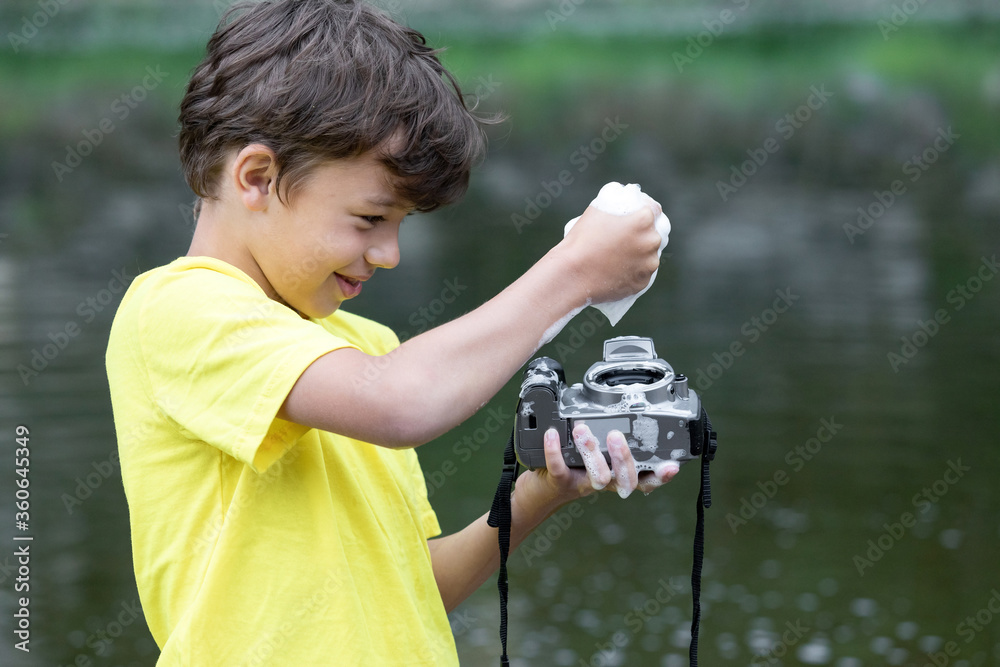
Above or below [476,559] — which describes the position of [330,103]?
above

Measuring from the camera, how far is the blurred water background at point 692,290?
4.70 meters

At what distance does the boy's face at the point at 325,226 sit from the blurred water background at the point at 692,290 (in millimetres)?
494

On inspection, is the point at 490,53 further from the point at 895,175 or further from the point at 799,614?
the point at 799,614

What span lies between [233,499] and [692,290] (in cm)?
901

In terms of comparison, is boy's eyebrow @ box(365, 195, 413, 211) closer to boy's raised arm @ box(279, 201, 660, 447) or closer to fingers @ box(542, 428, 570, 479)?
boy's raised arm @ box(279, 201, 660, 447)

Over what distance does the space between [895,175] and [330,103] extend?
15008 mm

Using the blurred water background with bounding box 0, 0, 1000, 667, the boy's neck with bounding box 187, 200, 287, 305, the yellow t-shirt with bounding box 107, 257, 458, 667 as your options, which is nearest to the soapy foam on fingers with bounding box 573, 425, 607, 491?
the yellow t-shirt with bounding box 107, 257, 458, 667

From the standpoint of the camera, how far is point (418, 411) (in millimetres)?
1261

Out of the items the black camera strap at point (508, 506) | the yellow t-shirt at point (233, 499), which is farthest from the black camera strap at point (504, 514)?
the yellow t-shirt at point (233, 499)

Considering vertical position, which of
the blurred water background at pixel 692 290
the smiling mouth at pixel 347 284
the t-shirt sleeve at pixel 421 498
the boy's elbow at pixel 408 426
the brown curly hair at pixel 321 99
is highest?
the brown curly hair at pixel 321 99

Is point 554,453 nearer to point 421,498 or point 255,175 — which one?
point 421,498

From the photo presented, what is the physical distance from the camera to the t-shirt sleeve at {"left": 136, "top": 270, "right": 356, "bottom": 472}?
126 cm

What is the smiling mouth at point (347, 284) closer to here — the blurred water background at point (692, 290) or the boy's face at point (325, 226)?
the boy's face at point (325, 226)

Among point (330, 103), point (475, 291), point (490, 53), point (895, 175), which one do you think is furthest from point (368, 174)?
point (490, 53)
